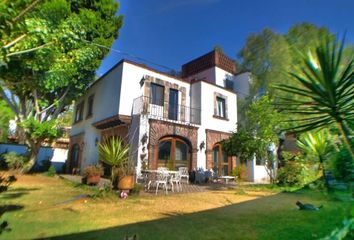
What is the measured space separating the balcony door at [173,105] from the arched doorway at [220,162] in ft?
11.9

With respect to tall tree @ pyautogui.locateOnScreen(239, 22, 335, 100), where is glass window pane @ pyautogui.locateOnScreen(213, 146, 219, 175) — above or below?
below

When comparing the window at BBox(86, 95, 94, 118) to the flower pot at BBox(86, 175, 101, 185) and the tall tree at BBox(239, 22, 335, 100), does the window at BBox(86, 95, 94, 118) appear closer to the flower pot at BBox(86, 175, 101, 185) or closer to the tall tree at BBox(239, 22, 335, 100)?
the flower pot at BBox(86, 175, 101, 185)

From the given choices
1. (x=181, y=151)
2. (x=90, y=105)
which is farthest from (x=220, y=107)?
(x=90, y=105)

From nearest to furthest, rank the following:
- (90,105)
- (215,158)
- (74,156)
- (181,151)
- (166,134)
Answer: (166,134) < (181,151) < (215,158) < (90,105) < (74,156)

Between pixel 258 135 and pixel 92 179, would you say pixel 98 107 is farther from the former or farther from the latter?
pixel 258 135

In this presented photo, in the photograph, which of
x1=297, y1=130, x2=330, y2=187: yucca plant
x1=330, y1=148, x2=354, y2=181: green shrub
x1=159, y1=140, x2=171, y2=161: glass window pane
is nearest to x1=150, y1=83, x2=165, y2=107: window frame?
x1=159, y1=140, x2=171, y2=161: glass window pane

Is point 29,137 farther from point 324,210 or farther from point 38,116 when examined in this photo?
point 324,210

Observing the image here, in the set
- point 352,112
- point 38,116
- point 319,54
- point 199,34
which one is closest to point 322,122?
point 352,112

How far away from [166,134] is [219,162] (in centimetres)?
508

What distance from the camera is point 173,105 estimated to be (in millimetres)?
16125

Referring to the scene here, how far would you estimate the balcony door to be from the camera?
52.1ft

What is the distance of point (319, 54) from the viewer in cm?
179

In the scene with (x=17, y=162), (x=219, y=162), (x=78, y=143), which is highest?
(x=78, y=143)

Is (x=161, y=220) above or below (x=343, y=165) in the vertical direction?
below
